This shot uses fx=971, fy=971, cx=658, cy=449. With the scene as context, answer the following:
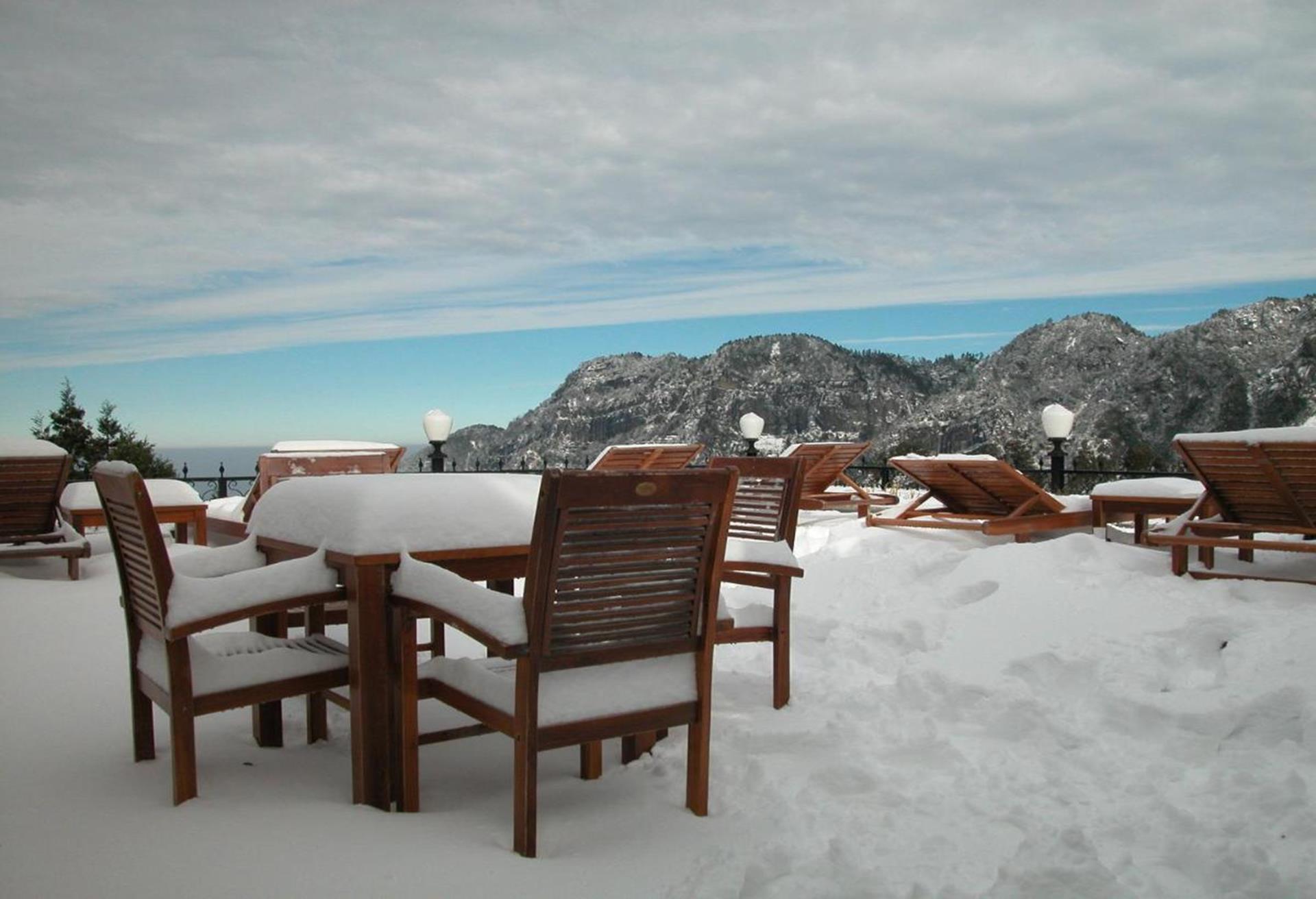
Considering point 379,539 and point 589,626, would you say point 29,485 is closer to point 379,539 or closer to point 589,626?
point 379,539

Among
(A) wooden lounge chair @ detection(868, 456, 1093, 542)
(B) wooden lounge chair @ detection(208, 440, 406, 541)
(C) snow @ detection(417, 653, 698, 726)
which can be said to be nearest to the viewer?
(C) snow @ detection(417, 653, 698, 726)

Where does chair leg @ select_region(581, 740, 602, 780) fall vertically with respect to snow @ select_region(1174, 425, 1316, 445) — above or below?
below

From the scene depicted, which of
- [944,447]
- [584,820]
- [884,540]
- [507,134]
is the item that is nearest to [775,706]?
[584,820]

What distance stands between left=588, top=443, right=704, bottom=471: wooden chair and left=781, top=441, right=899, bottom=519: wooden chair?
112 centimetres

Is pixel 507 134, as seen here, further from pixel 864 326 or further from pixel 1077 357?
pixel 1077 357

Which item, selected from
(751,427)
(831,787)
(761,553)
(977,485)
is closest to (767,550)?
(761,553)

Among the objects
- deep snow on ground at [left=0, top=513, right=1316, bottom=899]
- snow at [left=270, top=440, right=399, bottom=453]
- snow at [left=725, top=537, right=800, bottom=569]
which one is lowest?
deep snow on ground at [left=0, top=513, right=1316, bottom=899]

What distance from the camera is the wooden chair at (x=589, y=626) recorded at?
7.26ft

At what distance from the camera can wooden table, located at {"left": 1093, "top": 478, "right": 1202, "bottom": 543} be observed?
22.6 ft

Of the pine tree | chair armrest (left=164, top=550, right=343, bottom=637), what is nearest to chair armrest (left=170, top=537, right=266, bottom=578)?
chair armrest (left=164, top=550, right=343, bottom=637)

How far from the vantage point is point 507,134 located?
17531 millimetres

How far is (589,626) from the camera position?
231 cm

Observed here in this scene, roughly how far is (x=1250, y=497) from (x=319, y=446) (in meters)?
6.44

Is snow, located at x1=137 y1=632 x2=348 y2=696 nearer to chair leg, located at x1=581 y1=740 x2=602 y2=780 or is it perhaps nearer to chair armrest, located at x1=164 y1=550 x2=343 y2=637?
chair armrest, located at x1=164 y1=550 x2=343 y2=637
